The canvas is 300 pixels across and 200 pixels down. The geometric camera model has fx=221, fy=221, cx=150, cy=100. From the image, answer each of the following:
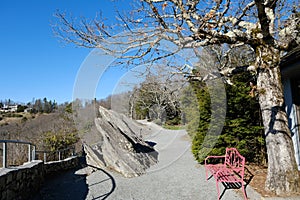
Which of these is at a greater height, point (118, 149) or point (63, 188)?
point (118, 149)

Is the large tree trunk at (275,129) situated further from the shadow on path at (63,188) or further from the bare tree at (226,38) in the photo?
the shadow on path at (63,188)

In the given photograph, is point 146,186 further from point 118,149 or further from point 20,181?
point 20,181

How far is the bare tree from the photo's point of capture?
11.0ft

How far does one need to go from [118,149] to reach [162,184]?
2.04 m

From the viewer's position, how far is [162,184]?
14.7 feet

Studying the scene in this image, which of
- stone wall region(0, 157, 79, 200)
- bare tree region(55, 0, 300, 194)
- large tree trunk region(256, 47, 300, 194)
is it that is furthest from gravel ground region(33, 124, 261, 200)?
bare tree region(55, 0, 300, 194)

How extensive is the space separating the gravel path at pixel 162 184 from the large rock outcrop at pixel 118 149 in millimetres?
268

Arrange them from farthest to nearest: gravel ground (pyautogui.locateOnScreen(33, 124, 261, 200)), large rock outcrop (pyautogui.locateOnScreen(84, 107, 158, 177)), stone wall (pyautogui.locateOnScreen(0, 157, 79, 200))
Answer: large rock outcrop (pyautogui.locateOnScreen(84, 107, 158, 177))
gravel ground (pyautogui.locateOnScreen(33, 124, 261, 200))
stone wall (pyautogui.locateOnScreen(0, 157, 79, 200))

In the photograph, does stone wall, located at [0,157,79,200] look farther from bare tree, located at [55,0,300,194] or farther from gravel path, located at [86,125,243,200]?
bare tree, located at [55,0,300,194]

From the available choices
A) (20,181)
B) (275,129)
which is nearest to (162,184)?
(275,129)

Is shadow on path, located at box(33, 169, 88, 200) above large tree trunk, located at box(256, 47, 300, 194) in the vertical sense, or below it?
below

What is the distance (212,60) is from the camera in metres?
8.69

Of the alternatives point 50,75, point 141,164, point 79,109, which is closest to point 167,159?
point 141,164

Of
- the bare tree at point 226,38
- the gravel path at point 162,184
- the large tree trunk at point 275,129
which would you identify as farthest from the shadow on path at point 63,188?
the large tree trunk at point 275,129
